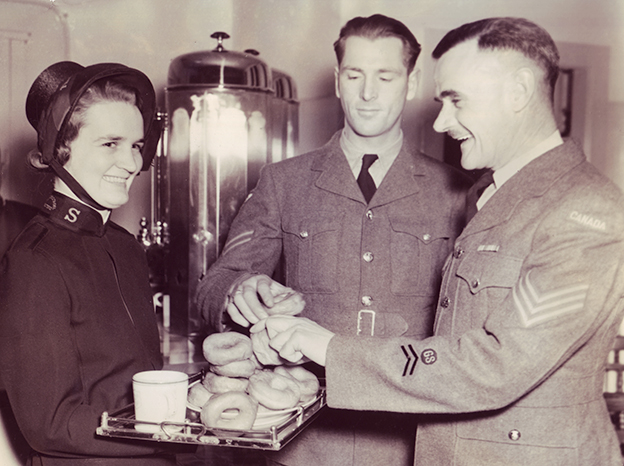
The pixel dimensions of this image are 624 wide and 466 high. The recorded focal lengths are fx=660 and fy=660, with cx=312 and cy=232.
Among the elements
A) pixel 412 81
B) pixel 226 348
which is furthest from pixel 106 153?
pixel 412 81

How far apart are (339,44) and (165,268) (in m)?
1.87

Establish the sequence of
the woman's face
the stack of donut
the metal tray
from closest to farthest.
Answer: the metal tray < the stack of donut < the woman's face

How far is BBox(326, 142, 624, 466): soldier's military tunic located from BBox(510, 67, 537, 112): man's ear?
124 millimetres

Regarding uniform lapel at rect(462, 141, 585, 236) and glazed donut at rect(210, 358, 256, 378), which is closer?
uniform lapel at rect(462, 141, 585, 236)

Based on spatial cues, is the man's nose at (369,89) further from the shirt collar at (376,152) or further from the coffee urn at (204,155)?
the coffee urn at (204,155)

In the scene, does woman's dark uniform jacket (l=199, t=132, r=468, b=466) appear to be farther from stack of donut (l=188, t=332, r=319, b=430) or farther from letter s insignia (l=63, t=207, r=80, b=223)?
letter s insignia (l=63, t=207, r=80, b=223)

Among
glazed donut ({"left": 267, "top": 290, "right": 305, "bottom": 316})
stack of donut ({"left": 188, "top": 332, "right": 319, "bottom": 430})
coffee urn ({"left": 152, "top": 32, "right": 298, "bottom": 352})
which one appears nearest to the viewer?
stack of donut ({"left": 188, "top": 332, "right": 319, "bottom": 430})

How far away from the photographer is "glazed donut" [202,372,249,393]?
1463mm

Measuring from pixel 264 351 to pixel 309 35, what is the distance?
2.69 metres

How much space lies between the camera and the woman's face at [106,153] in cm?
149

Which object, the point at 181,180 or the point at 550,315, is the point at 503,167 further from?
the point at 181,180

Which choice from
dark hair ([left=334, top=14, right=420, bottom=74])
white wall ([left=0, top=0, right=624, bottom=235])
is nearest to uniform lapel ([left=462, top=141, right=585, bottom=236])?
dark hair ([left=334, top=14, right=420, bottom=74])

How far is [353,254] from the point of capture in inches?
78.6

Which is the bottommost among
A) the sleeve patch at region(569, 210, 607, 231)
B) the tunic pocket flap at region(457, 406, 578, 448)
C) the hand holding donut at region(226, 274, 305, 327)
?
the tunic pocket flap at region(457, 406, 578, 448)
